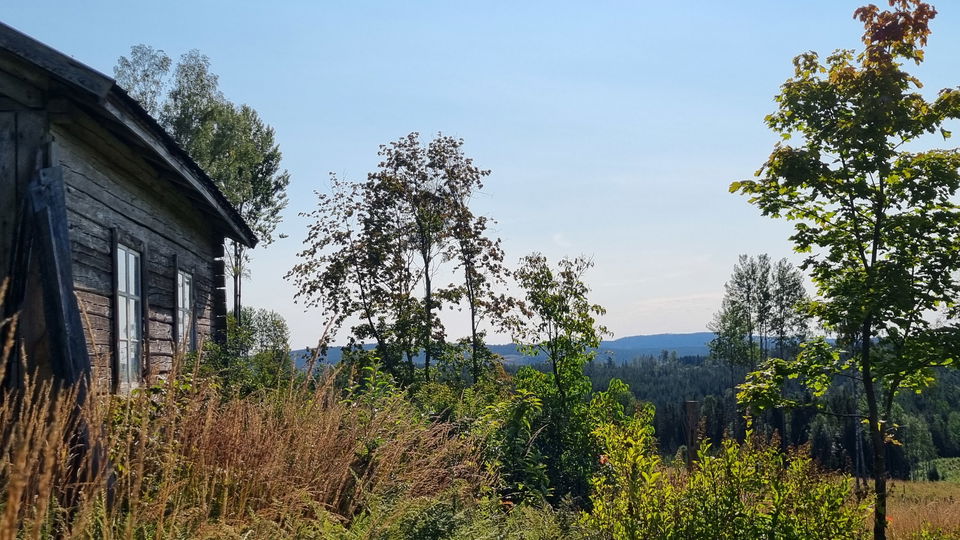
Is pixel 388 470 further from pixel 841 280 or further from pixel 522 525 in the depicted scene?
pixel 841 280

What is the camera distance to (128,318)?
712 cm

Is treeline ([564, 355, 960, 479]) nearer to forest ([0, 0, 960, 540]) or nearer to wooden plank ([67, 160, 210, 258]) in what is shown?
forest ([0, 0, 960, 540])

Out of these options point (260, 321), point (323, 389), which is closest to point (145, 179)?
point (323, 389)

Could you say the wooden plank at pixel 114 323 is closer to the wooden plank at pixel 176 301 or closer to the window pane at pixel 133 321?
the window pane at pixel 133 321

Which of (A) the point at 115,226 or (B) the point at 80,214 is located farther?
(A) the point at 115,226

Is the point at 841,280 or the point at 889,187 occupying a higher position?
the point at 889,187

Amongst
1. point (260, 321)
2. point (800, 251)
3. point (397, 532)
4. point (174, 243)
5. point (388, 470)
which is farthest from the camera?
point (260, 321)

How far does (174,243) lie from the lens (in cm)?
878

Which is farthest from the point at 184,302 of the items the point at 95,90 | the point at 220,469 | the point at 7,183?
the point at 220,469

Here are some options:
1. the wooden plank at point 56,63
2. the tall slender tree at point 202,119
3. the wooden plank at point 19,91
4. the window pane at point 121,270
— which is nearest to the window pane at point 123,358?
the window pane at point 121,270

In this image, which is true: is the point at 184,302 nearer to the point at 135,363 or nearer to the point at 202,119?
the point at 135,363

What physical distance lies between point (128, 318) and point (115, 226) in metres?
0.90

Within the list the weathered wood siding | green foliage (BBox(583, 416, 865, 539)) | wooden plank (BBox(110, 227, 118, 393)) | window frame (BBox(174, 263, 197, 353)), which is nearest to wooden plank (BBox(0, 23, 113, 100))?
the weathered wood siding

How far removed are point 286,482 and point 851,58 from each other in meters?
5.91
